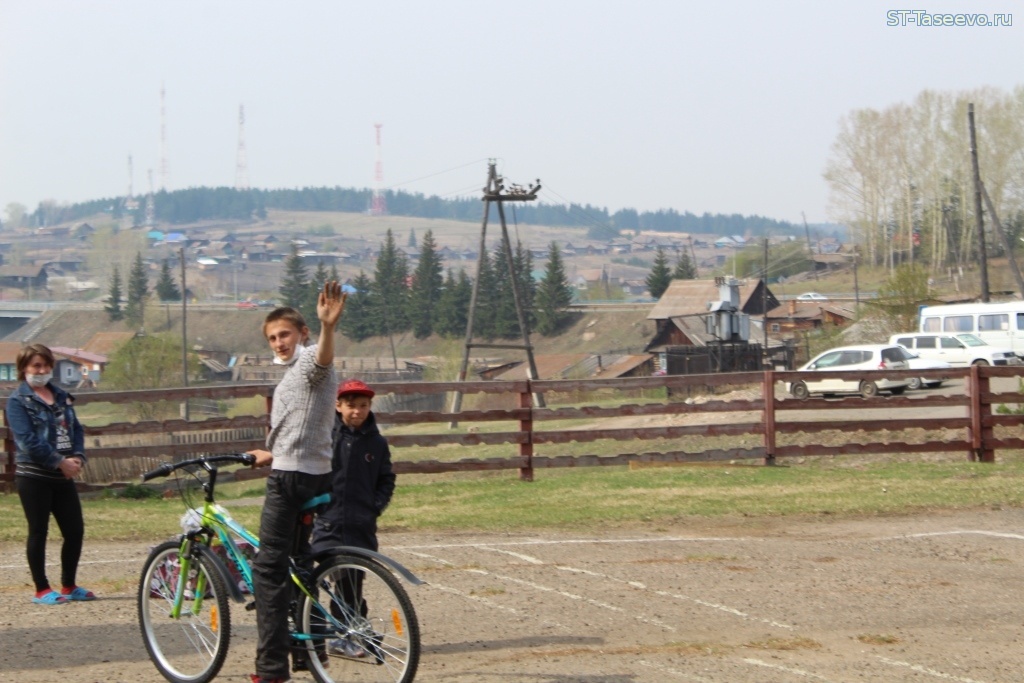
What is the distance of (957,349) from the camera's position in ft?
129

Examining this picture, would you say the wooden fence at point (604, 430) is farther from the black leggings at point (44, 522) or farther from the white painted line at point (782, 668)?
the white painted line at point (782, 668)

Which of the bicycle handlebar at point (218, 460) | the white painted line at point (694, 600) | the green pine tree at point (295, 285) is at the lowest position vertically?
the white painted line at point (694, 600)

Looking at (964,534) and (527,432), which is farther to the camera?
(527,432)

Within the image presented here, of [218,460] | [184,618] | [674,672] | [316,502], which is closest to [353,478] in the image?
[316,502]

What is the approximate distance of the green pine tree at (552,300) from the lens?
10538 cm

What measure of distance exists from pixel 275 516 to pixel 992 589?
533 cm

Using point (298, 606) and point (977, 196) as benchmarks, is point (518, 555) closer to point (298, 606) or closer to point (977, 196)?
point (298, 606)

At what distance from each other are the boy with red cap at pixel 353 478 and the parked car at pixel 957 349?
34783 mm


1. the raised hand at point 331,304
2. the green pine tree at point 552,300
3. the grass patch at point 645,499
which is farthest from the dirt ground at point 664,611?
the green pine tree at point 552,300

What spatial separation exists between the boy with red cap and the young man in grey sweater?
0.63m

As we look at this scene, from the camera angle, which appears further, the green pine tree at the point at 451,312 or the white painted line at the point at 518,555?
the green pine tree at the point at 451,312

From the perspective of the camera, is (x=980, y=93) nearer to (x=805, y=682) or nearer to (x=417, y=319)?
(x=417, y=319)

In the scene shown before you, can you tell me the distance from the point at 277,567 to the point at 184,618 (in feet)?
2.69

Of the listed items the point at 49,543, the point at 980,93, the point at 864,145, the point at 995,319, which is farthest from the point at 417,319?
the point at 49,543
